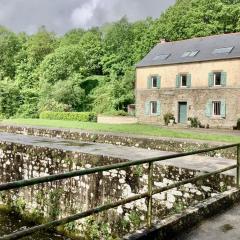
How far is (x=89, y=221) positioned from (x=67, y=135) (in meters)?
13.0

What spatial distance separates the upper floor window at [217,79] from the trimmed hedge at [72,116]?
40.5 ft

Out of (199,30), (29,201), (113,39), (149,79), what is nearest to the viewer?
(29,201)

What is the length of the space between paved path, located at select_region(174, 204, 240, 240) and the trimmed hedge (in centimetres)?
3122

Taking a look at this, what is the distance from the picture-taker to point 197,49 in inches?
1344

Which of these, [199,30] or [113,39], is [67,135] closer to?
[199,30]

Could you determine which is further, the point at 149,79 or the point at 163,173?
the point at 149,79

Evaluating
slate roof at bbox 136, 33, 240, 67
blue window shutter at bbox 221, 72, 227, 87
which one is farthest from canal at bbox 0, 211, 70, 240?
slate roof at bbox 136, 33, 240, 67

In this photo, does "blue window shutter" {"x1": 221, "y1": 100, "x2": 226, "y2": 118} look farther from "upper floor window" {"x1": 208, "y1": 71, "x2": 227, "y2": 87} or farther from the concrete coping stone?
the concrete coping stone

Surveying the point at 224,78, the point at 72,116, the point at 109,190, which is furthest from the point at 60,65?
the point at 109,190

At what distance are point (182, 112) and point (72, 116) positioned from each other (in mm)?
11013

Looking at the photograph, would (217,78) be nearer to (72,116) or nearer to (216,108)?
(216,108)

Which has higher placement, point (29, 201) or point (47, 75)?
point (47, 75)

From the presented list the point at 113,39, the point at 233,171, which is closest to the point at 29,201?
the point at 233,171

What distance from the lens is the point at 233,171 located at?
10.3m
